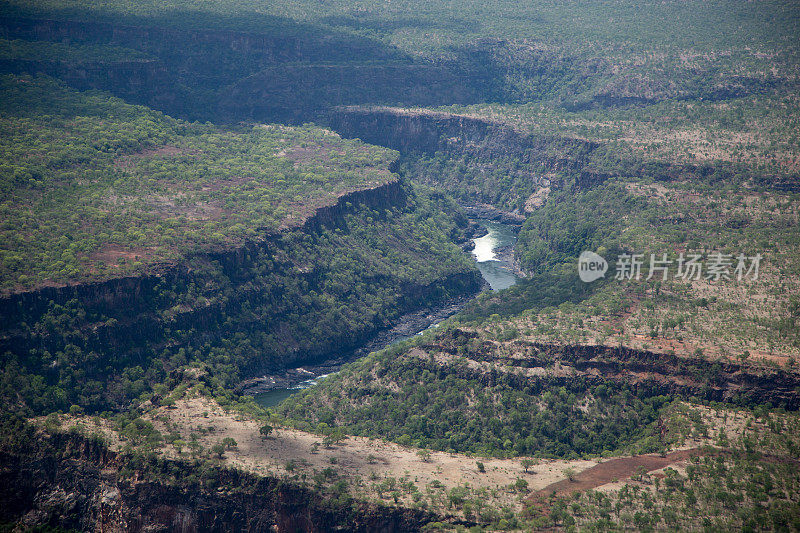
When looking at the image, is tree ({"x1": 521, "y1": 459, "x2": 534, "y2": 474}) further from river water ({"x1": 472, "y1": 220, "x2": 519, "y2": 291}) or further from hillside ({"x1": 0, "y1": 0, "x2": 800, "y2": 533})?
river water ({"x1": 472, "y1": 220, "x2": 519, "y2": 291})

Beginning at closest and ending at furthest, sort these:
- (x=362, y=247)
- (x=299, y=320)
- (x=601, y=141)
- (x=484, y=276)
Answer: (x=299, y=320), (x=362, y=247), (x=484, y=276), (x=601, y=141)


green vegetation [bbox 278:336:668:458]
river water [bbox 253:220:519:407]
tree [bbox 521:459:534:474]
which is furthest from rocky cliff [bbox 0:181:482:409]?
tree [bbox 521:459:534:474]

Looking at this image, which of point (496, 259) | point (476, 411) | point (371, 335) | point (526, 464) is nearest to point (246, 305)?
point (371, 335)

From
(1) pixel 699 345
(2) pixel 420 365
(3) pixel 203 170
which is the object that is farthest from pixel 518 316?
(3) pixel 203 170

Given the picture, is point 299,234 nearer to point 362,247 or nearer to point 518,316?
point 362,247

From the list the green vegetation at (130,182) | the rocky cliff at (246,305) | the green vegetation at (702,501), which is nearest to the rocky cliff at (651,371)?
the green vegetation at (702,501)

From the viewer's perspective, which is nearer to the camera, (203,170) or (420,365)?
(420,365)
